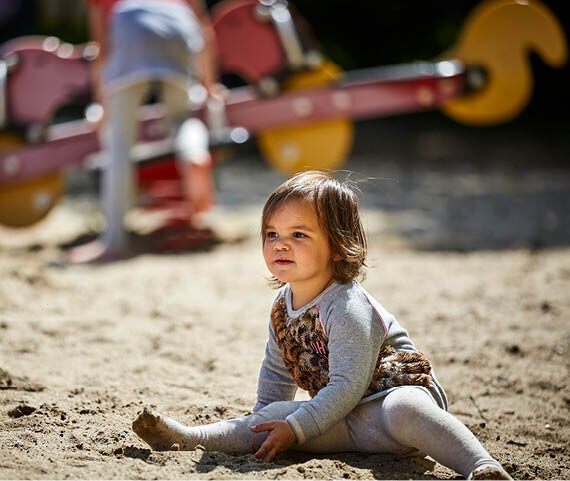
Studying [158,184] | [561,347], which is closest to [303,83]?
[158,184]

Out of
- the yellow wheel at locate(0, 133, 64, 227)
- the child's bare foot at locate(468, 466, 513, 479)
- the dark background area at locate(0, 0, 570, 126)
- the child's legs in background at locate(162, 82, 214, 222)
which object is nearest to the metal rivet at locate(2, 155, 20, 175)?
the yellow wheel at locate(0, 133, 64, 227)

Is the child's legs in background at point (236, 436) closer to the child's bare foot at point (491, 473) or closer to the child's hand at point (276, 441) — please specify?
the child's hand at point (276, 441)

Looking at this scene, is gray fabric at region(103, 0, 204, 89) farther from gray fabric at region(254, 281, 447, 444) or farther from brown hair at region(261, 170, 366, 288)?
gray fabric at region(254, 281, 447, 444)

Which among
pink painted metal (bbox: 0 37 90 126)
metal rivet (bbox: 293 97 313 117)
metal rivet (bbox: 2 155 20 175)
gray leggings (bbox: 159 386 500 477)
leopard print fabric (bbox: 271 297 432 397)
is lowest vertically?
gray leggings (bbox: 159 386 500 477)

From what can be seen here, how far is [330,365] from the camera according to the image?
1.72m

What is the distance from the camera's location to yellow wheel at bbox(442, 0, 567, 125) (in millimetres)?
4574

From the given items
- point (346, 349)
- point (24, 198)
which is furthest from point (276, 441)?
point (24, 198)

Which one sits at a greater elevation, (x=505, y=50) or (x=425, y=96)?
(x=505, y=50)

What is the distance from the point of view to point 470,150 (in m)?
7.95

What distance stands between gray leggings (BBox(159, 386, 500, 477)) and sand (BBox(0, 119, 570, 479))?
0.12 feet

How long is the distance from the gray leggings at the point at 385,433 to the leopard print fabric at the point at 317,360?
0.04 metres

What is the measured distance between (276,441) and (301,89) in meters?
3.50

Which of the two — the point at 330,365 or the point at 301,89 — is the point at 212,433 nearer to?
the point at 330,365

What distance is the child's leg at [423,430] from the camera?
5.29 feet
